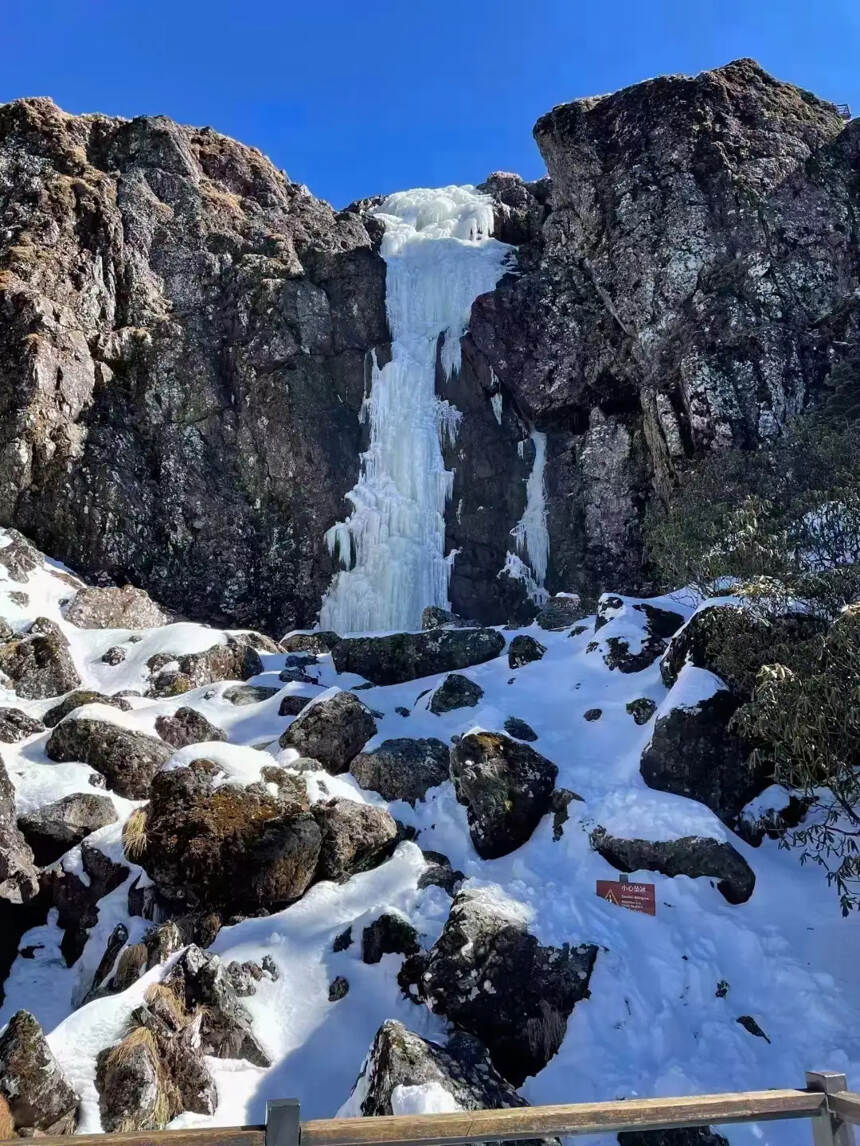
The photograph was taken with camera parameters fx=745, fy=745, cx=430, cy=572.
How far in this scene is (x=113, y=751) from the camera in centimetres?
1248

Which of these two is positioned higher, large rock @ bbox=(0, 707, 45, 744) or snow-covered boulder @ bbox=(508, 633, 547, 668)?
snow-covered boulder @ bbox=(508, 633, 547, 668)

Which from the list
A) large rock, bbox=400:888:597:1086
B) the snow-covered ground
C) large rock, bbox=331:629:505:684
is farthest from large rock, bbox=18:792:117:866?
large rock, bbox=331:629:505:684

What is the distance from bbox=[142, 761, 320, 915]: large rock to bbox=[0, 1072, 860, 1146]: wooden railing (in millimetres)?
7342

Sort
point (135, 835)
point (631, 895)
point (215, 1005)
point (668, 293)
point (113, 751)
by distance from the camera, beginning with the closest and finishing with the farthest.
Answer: point (215, 1005) → point (631, 895) → point (135, 835) → point (113, 751) → point (668, 293)

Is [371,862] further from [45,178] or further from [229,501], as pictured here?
[45,178]

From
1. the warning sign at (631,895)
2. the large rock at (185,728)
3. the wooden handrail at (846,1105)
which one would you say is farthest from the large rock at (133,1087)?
the large rock at (185,728)

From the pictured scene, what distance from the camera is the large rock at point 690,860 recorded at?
8609 mm

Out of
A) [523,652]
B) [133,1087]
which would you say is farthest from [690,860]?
[523,652]

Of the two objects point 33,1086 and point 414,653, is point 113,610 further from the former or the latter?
point 33,1086

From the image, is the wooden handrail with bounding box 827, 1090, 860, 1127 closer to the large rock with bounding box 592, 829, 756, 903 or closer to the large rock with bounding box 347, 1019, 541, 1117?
the large rock with bounding box 347, 1019, 541, 1117

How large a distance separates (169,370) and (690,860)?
2472 cm

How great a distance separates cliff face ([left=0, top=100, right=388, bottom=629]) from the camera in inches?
958

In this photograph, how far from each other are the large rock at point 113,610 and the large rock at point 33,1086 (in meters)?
14.7

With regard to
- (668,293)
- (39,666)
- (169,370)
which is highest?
(668,293)
